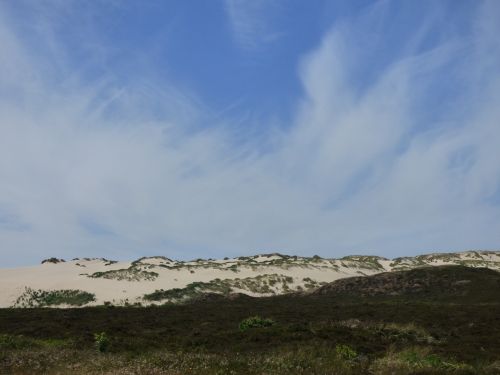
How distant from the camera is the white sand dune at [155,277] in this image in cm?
5491

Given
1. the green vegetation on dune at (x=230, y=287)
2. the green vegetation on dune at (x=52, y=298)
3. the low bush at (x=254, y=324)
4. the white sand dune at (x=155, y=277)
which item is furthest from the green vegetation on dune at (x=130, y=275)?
the low bush at (x=254, y=324)

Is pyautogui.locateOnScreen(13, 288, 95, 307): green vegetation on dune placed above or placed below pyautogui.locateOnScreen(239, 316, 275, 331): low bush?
above

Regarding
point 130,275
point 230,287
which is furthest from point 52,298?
point 230,287

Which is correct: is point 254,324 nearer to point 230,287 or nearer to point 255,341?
point 255,341

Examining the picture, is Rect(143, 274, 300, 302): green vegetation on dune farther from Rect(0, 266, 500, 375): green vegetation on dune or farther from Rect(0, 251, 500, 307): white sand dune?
Rect(0, 266, 500, 375): green vegetation on dune

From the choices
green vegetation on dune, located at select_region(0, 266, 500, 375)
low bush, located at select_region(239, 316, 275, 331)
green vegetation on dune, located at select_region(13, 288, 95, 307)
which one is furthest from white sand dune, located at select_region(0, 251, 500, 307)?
low bush, located at select_region(239, 316, 275, 331)

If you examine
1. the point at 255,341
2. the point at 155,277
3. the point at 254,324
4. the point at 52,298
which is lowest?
the point at 255,341

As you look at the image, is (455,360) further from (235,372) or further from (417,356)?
(235,372)

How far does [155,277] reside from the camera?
62938 millimetres

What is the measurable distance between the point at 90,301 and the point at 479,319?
127ft

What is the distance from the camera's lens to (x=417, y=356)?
16.1 m

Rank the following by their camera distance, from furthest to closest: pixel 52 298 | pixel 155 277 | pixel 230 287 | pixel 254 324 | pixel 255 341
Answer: pixel 155 277, pixel 230 287, pixel 52 298, pixel 254 324, pixel 255 341

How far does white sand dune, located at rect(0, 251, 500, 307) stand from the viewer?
54.9m

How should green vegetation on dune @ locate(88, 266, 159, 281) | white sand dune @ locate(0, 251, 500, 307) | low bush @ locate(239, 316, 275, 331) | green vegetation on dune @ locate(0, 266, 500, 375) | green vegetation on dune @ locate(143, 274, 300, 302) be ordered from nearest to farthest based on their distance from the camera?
green vegetation on dune @ locate(0, 266, 500, 375)
low bush @ locate(239, 316, 275, 331)
green vegetation on dune @ locate(143, 274, 300, 302)
white sand dune @ locate(0, 251, 500, 307)
green vegetation on dune @ locate(88, 266, 159, 281)
